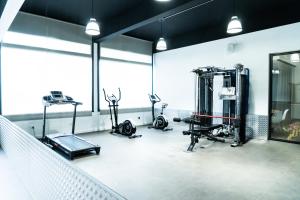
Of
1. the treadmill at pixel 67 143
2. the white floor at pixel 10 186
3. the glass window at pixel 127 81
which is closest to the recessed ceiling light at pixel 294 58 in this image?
the glass window at pixel 127 81

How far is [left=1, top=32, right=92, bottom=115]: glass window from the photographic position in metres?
5.80

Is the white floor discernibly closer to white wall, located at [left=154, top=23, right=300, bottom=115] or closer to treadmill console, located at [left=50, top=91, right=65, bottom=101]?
treadmill console, located at [left=50, top=91, right=65, bottom=101]

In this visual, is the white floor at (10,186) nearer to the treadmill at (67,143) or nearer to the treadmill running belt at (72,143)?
the treadmill at (67,143)

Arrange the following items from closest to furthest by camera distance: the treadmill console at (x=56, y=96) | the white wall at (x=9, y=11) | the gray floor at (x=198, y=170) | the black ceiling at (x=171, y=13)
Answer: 1. the gray floor at (x=198, y=170)
2. the white wall at (x=9, y=11)
3. the black ceiling at (x=171, y=13)
4. the treadmill console at (x=56, y=96)

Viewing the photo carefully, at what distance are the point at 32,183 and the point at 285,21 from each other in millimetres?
6802

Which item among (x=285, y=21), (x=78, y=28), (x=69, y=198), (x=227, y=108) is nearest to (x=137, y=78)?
(x=78, y=28)

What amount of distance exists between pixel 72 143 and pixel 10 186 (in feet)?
6.20

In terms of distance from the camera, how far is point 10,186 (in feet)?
10.2

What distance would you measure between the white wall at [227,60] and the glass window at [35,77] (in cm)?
349

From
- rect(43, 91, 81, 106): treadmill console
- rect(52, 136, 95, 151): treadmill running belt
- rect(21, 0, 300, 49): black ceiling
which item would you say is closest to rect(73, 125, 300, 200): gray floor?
rect(52, 136, 95, 151): treadmill running belt

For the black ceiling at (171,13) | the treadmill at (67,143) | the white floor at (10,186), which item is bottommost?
the white floor at (10,186)

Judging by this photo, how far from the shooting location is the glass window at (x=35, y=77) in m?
5.80

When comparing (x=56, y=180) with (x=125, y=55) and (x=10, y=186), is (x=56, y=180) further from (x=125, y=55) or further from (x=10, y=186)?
(x=125, y=55)

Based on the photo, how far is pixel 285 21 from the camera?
5.72m
